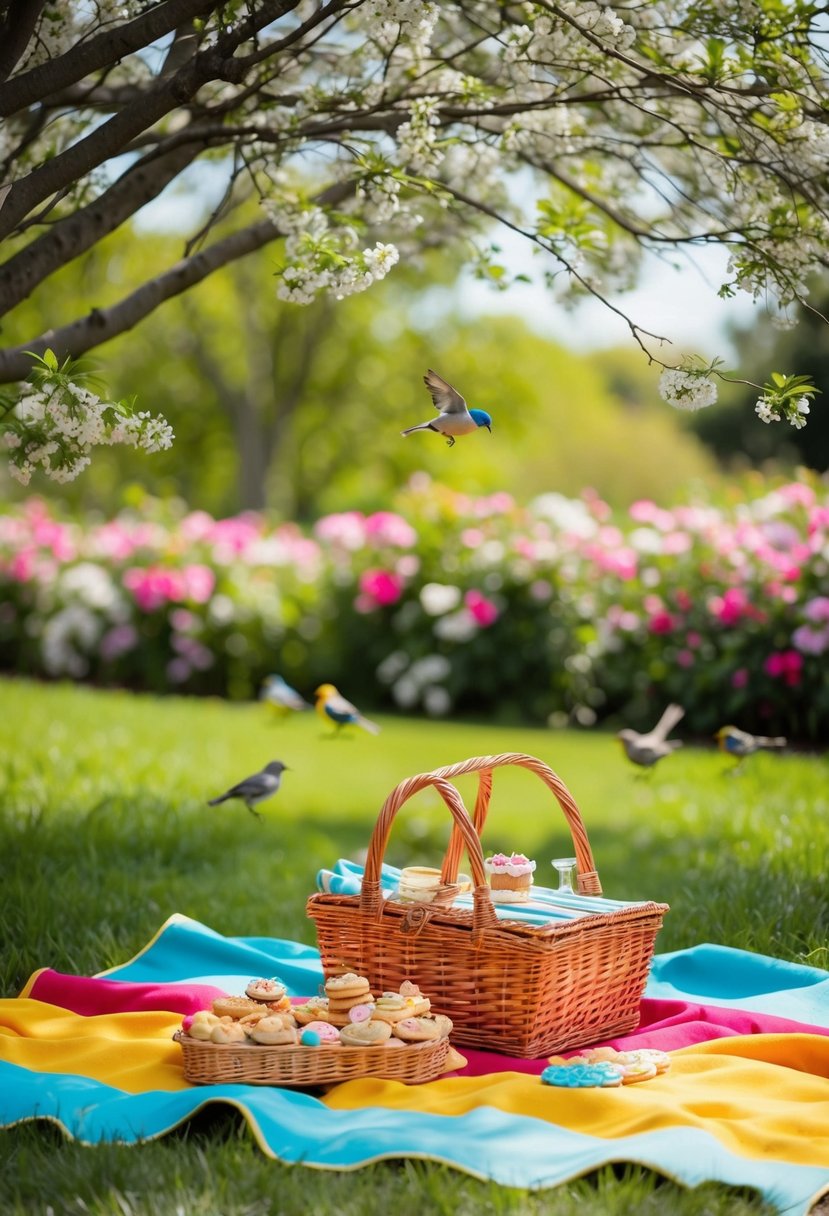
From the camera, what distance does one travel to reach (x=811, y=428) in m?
26.4

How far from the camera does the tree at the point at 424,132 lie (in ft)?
9.95

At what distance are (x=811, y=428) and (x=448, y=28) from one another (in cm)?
2343

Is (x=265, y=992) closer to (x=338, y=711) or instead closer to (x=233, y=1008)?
(x=233, y=1008)

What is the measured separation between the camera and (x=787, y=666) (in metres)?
6.83

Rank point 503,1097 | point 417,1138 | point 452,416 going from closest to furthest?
point 417,1138, point 503,1097, point 452,416

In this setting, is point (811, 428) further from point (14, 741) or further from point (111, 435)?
point (111, 435)

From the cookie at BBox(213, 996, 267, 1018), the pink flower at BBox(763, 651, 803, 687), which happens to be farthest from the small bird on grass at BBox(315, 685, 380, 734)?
the pink flower at BBox(763, 651, 803, 687)

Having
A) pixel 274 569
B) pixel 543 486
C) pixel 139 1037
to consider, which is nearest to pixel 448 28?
pixel 139 1037

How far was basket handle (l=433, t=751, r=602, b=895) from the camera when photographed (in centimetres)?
297

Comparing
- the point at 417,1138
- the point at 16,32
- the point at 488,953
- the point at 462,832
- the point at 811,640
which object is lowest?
the point at 417,1138

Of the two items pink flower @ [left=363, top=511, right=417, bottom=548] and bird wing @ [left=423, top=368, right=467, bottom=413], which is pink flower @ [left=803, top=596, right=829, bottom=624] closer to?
pink flower @ [left=363, top=511, right=417, bottom=548]

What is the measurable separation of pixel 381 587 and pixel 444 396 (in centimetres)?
596

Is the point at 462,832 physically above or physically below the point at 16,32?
below

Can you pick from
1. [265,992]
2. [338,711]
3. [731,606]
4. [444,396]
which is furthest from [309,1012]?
[731,606]
